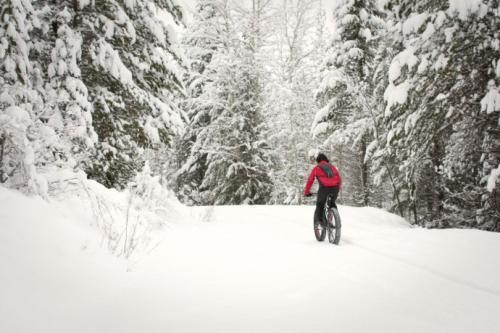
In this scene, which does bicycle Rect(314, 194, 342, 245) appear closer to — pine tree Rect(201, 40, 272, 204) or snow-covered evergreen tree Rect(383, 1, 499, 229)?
snow-covered evergreen tree Rect(383, 1, 499, 229)

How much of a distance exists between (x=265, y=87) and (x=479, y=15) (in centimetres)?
1144

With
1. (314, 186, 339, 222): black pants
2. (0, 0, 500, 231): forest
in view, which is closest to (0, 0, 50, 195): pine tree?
(0, 0, 500, 231): forest

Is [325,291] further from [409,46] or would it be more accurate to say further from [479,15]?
[409,46]

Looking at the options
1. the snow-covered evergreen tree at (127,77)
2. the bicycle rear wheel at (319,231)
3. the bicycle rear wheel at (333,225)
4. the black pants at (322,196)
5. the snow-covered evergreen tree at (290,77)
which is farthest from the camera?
the snow-covered evergreen tree at (290,77)

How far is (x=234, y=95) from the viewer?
17266 mm

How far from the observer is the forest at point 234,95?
574 centimetres

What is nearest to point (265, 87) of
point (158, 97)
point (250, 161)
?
point (250, 161)

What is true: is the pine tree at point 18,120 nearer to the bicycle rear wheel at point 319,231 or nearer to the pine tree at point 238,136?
the bicycle rear wheel at point 319,231

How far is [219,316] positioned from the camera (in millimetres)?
2719

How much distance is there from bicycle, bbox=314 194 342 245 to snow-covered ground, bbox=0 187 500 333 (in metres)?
1.06

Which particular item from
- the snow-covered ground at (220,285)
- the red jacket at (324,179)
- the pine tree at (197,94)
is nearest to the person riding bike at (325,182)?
the red jacket at (324,179)

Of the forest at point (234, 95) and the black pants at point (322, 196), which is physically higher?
the forest at point (234, 95)

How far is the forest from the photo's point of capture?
18.8 ft

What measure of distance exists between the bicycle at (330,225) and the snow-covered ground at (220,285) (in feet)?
3.47
